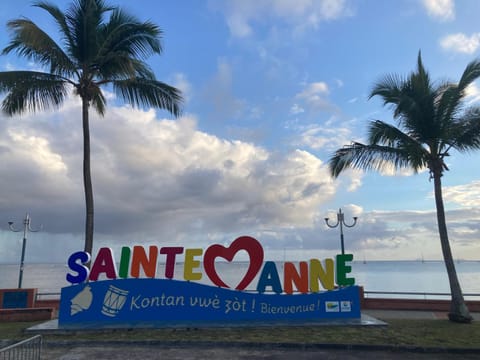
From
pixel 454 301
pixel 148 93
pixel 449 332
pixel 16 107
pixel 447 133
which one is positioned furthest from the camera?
pixel 148 93

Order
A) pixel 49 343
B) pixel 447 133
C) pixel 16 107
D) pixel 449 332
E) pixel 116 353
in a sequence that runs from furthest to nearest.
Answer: pixel 16 107
pixel 447 133
pixel 449 332
pixel 49 343
pixel 116 353

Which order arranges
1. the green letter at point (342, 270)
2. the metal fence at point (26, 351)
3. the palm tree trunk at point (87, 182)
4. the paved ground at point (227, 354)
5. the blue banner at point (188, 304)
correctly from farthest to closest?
1. the palm tree trunk at point (87, 182)
2. the green letter at point (342, 270)
3. the blue banner at point (188, 304)
4. the paved ground at point (227, 354)
5. the metal fence at point (26, 351)

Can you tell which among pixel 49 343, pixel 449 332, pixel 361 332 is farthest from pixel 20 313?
pixel 449 332

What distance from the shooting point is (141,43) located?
54.7 ft

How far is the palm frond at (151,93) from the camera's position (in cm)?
1716

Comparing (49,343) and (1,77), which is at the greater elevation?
(1,77)

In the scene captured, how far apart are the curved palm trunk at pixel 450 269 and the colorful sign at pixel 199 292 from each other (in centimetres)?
351

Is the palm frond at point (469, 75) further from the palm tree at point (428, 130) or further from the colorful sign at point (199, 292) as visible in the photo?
the colorful sign at point (199, 292)

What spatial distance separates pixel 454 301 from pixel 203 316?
30.5 ft

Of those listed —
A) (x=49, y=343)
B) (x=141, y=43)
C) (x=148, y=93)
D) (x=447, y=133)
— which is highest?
(x=141, y=43)

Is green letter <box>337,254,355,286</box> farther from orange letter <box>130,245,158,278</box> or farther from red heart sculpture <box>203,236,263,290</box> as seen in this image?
orange letter <box>130,245,158,278</box>

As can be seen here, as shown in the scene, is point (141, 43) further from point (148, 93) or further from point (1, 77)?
point (1, 77)

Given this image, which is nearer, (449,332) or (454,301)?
(449,332)

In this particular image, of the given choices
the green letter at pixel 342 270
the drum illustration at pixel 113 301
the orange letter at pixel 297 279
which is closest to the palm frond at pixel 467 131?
the green letter at pixel 342 270
